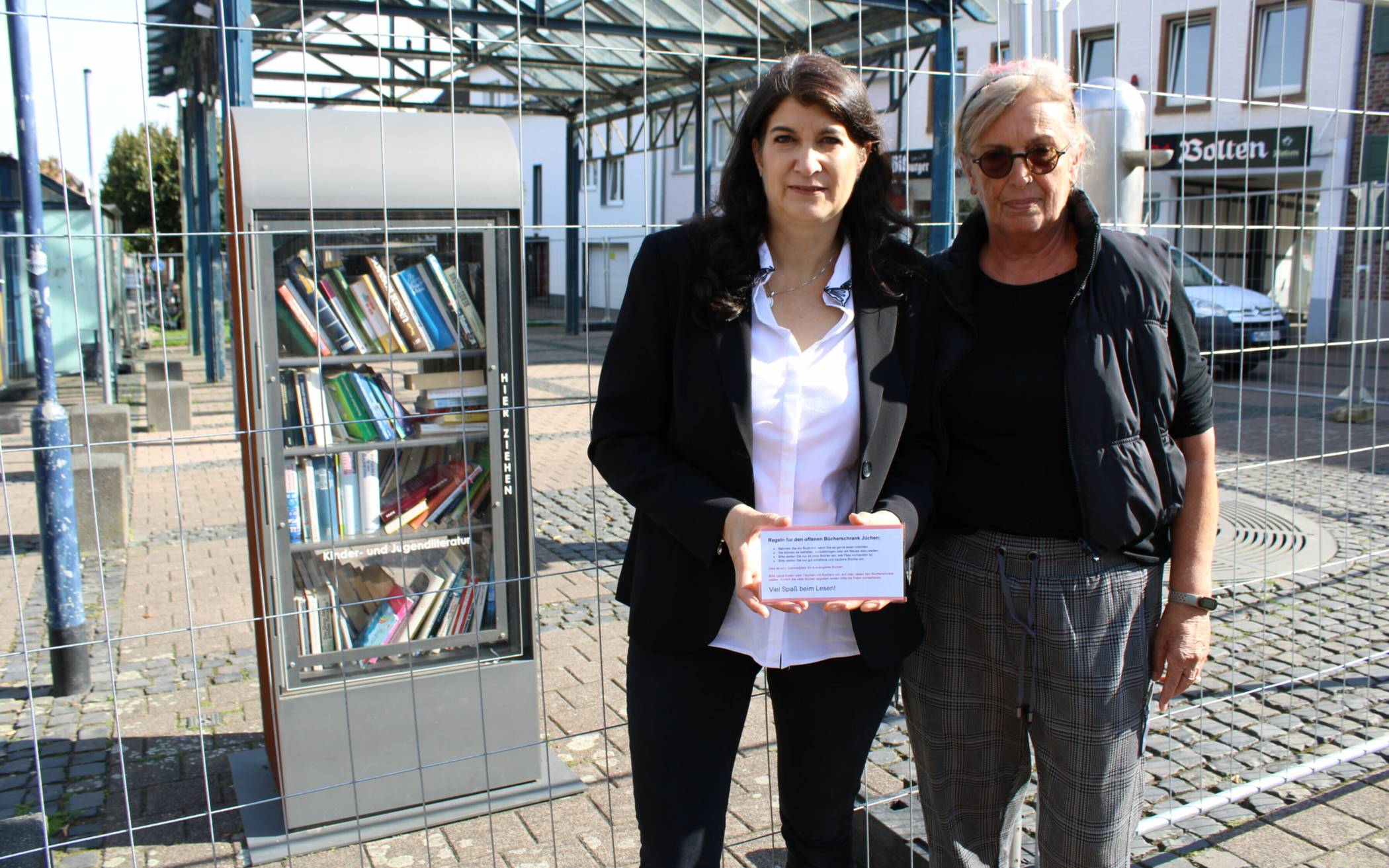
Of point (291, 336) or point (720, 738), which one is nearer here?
point (720, 738)

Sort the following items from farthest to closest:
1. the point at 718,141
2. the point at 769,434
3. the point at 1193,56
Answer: the point at 718,141
the point at 1193,56
the point at 769,434

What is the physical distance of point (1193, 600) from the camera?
214cm

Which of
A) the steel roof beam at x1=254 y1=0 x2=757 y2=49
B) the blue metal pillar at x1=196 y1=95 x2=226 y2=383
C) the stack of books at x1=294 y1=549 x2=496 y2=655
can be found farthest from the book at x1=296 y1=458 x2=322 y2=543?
the blue metal pillar at x1=196 y1=95 x2=226 y2=383

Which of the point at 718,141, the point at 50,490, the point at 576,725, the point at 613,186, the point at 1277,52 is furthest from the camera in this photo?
the point at 718,141

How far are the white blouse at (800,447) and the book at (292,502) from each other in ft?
5.66

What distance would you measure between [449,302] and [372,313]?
9.2 inches

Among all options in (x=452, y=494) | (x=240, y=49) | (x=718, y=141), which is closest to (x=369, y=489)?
(x=452, y=494)

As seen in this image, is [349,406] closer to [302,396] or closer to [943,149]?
[302,396]

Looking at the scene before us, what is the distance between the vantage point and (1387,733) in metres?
3.63

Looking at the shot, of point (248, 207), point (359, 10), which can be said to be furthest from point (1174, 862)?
point (359, 10)

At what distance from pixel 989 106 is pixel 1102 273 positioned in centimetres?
39

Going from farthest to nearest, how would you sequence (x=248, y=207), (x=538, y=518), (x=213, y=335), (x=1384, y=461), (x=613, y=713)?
(x=213, y=335)
(x=1384, y=461)
(x=538, y=518)
(x=613, y=713)
(x=248, y=207)

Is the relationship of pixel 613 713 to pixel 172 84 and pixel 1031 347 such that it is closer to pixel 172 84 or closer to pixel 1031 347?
pixel 1031 347

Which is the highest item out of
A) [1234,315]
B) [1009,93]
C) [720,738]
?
[1009,93]
